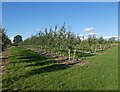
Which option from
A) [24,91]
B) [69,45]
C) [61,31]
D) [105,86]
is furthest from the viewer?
[61,31]

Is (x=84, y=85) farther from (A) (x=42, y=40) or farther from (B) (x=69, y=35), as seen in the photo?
(A) (x=42, y=40)

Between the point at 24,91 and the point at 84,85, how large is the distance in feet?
11.7

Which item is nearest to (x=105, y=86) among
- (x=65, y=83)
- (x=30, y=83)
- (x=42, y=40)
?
(x=65, y=83)

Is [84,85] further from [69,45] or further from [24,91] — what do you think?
[69,45]

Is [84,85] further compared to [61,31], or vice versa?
[61,31]

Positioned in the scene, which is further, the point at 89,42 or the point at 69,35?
the point at 89,42

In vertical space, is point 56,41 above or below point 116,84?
above

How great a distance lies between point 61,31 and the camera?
4178cm

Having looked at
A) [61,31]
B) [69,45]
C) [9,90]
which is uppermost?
[61,31]

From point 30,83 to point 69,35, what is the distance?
24.7 m

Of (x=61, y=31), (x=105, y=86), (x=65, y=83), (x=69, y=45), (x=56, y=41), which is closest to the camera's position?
(x=105, y=86)

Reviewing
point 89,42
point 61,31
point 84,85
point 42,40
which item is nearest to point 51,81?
point 84,85

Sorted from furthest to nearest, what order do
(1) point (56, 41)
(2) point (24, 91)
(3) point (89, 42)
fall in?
(3) point (89, 42) → (1) point (56, 41) → (2) point (24, 91)

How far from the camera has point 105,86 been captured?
1315 cm
